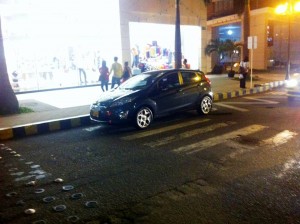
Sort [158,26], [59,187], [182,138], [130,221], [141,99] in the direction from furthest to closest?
[158,26] < [141,99] < [182,138] < [59,187] < [130,221]

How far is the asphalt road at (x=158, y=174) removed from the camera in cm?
401

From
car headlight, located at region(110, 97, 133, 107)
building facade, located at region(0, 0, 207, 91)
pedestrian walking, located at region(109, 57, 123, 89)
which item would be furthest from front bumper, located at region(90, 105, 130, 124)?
building facade, located at region(0, 0, 207, 91)

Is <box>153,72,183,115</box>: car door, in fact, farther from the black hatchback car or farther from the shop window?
the shop window

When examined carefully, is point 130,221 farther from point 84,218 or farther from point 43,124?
point 43,124

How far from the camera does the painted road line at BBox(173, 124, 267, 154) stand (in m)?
6.65

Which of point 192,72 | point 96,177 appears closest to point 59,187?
point 96,177

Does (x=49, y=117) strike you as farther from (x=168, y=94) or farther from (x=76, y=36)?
(x=76, y=36)

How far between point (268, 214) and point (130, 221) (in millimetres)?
1711

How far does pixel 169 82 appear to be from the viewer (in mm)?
9594

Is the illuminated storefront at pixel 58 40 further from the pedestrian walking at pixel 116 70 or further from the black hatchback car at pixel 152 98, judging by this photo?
the black hatchback car at pixel 152 98

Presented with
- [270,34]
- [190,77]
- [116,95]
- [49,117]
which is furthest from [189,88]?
[270,34]

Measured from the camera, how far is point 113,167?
5.75 m

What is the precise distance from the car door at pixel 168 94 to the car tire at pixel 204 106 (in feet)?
3.22

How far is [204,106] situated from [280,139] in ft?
12.0
